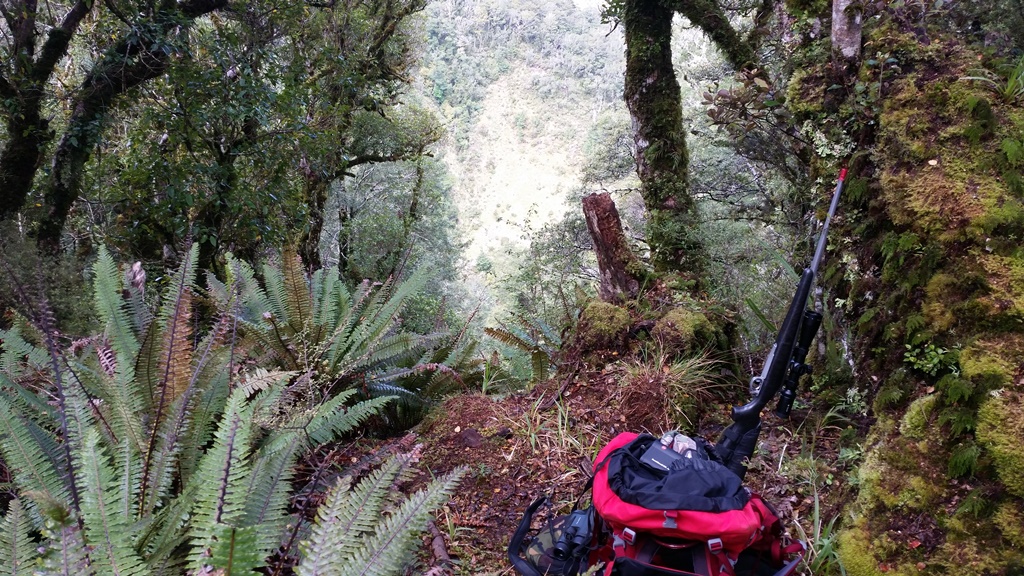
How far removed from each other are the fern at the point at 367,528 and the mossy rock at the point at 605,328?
1.69 m

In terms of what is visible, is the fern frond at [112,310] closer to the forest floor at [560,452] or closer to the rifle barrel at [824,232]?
the forest floor at [560,452]

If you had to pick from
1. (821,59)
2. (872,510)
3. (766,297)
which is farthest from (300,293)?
(766,297)

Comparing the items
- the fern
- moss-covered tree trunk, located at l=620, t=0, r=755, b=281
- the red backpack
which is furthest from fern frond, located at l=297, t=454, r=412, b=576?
moss-covered tree trunk, located at l=620, t=0, r=755, b=281

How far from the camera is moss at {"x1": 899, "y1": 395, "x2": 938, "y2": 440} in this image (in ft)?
5.08

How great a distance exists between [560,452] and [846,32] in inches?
91.7

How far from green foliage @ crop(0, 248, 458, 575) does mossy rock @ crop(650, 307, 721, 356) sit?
60.3 inches

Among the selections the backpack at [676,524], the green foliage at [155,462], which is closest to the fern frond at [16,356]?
the green foliage at [155,462]

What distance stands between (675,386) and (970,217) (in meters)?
1.25

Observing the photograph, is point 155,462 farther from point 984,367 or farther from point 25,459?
point 984,367

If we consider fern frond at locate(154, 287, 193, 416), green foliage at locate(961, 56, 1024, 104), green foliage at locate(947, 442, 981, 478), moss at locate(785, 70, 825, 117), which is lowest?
green foliage at locate(947, 442, 981, 478)

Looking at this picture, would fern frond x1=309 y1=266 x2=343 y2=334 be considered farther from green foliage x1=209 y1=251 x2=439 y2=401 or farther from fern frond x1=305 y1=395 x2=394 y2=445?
fern frond x1=305 y1=395 x2=394 y2=445

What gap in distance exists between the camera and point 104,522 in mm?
1066

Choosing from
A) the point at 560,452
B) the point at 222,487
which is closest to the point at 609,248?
the point at 560,452

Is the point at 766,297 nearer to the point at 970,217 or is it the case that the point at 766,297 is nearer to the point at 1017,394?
the point at 970,217
